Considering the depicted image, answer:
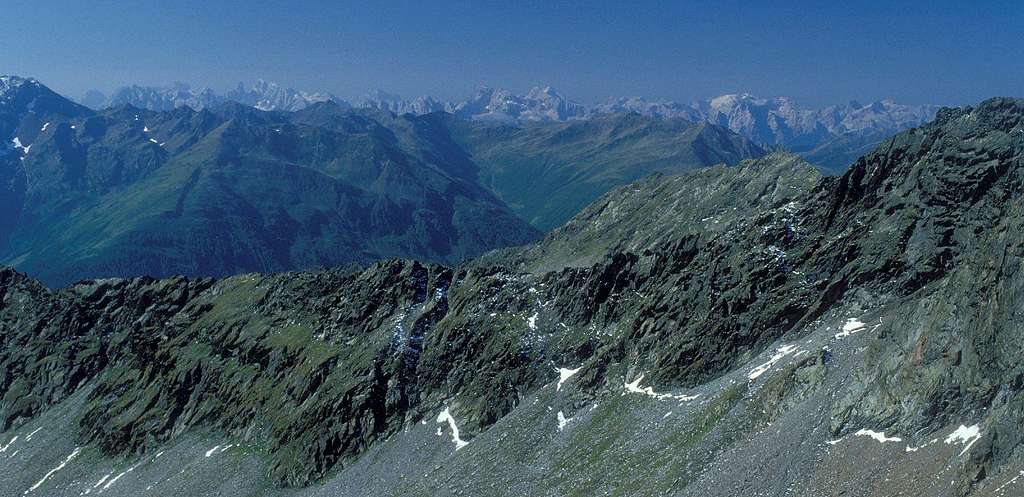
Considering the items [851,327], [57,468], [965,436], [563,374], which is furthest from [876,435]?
[57,468]

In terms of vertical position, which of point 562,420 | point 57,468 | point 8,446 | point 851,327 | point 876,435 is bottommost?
point 562,420

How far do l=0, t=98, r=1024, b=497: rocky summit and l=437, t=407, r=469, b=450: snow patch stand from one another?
3.86 ft

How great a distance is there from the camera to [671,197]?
18812 centimetres

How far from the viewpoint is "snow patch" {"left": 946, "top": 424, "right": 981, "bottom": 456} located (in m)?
48.1

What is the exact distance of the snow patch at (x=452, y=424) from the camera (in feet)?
313

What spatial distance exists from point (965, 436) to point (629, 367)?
46935mm

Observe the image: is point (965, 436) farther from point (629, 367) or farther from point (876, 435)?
point (629, 367)

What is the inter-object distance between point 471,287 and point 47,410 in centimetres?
9743

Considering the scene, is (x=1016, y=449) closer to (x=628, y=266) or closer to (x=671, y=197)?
(x=628, y=266)

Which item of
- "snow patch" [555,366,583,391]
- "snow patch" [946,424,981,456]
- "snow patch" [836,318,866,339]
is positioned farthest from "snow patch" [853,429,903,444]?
"snow patch" [555,366,583,391]

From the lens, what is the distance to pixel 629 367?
93250 millimetres

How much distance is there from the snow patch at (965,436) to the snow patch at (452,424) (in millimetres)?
59735

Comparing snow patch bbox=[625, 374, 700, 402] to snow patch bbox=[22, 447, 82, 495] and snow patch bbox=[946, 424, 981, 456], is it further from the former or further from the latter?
snow patch bbox=[22, 447, 82, 495]

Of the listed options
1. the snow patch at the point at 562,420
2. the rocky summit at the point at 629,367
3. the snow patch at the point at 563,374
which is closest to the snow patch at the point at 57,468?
the rocky summit at the point at 629,367
